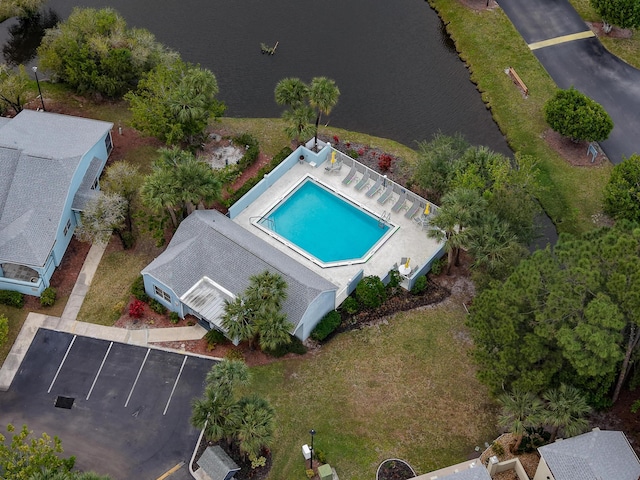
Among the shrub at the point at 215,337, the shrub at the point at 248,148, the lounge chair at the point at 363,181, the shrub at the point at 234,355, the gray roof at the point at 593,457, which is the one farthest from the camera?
the shrub at the point at 248,148

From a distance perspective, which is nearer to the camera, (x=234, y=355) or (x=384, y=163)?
(x=234, y=355)

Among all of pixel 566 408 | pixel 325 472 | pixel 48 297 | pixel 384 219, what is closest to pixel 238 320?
pixel 325 472

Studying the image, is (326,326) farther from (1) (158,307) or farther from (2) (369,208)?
(2) (369,208)

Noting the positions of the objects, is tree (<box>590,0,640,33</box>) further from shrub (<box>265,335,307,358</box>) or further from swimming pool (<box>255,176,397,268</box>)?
shrub (<box>265,335,307,358</box>)

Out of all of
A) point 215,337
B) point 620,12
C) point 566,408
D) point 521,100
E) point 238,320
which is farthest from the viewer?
point 620,12

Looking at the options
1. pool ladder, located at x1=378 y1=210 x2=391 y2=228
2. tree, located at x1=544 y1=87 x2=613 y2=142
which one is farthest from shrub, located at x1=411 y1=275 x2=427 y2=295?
tree, located at x1=544 y1=87 x2=613 y2=142

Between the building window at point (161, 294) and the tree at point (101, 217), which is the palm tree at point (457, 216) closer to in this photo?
the building window at point (161, 294)

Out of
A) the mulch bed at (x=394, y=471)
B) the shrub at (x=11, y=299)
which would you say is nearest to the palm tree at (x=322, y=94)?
the shrub at (x=11, y=299)
